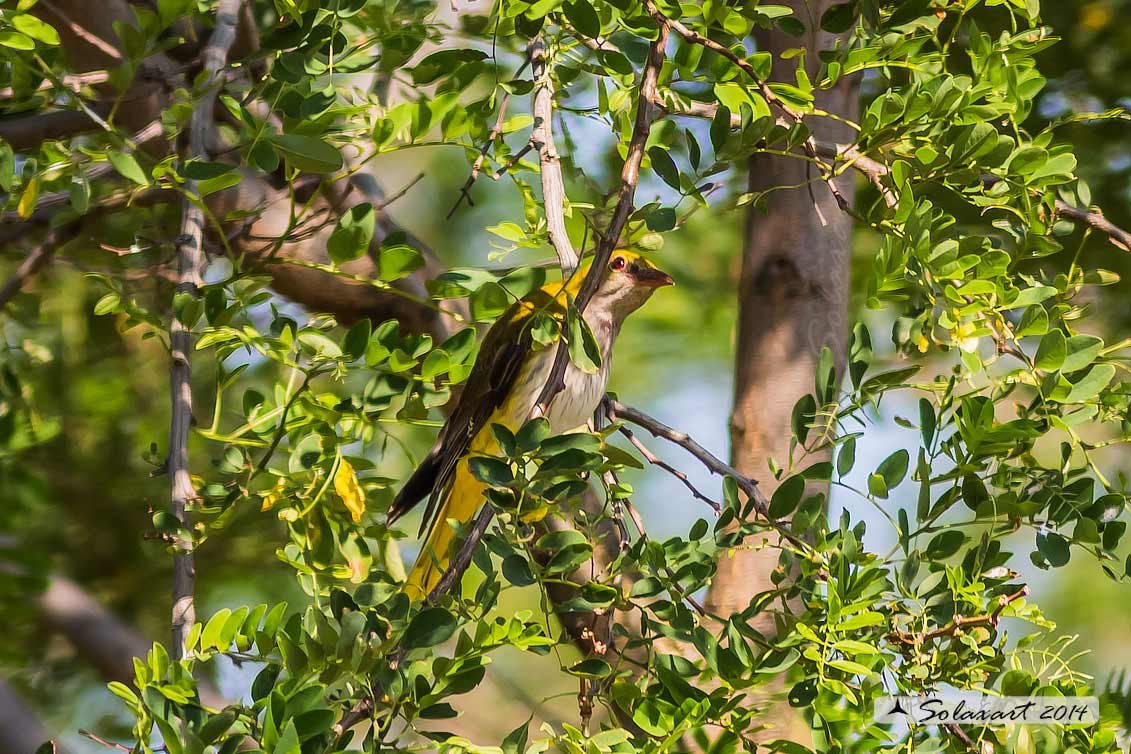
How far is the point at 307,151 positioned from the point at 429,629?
420 mm

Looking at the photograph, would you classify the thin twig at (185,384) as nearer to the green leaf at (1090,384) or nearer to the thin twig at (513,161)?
the thin twig at (513,161)

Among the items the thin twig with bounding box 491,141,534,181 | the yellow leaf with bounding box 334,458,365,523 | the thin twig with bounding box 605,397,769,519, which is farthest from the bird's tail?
the thin twig with bounding box 491,141,534,181

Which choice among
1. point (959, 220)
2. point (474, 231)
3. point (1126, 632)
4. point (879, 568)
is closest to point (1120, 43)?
point (959, 220)

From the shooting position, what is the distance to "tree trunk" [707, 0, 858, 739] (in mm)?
1579

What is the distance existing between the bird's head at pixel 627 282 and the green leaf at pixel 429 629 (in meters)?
1.13

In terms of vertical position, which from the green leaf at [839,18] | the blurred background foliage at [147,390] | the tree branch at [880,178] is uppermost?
the green leaf at [839,18]

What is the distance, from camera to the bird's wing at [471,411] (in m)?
1.61

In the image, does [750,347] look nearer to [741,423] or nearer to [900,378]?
[741,423]

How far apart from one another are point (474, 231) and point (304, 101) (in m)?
2.51

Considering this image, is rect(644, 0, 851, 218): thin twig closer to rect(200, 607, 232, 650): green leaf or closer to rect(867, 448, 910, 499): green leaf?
rect(867, 448, 910, 499): green leaf

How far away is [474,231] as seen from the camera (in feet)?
11.3

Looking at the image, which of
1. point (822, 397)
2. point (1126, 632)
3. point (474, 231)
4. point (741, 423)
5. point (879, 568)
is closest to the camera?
point (879, 568)

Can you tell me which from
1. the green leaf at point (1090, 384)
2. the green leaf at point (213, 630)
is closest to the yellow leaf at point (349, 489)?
the green leaf at point (213, 630)

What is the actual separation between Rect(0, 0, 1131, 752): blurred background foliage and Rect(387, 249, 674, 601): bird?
29 cm
